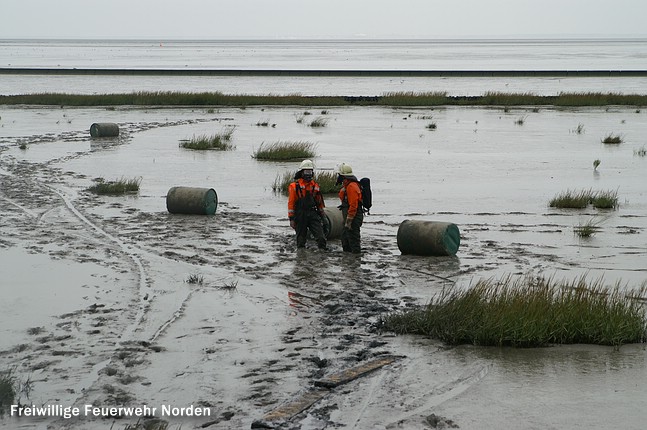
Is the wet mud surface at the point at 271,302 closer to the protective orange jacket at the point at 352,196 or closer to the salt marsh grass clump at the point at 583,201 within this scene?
the salt marsh grass clump at the point at 583,201

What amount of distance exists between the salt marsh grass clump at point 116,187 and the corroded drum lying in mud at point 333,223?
669 centimetres

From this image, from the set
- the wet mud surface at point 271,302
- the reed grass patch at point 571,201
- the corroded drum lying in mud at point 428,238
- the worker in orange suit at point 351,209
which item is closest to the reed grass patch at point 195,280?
the wet mud surface at point 271,302

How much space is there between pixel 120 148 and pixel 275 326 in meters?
21.4

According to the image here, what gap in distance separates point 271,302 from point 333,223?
422 cm

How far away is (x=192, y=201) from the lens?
17828 millimetres

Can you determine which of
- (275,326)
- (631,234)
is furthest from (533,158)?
(275,326)

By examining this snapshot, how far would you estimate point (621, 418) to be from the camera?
792cm

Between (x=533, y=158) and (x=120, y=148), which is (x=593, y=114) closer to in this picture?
(x=533, y=158)

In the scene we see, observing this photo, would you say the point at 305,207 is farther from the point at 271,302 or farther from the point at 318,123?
the point at 318,123

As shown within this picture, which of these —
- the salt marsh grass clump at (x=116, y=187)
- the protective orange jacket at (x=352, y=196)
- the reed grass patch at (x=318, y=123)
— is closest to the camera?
the protective orange jacket at (x=352, y=196)

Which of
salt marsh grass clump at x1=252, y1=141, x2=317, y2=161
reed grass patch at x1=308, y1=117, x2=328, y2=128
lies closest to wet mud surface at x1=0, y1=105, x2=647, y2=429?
salt marsh grass clump at x1=252, y1=141, x2=317, y2=161

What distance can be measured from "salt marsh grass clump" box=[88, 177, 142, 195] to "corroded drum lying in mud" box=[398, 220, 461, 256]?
27.9 ft

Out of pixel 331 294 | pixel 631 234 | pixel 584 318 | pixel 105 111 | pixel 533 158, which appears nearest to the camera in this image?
pixel 584 318

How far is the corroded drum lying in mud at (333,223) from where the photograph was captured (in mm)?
15602
